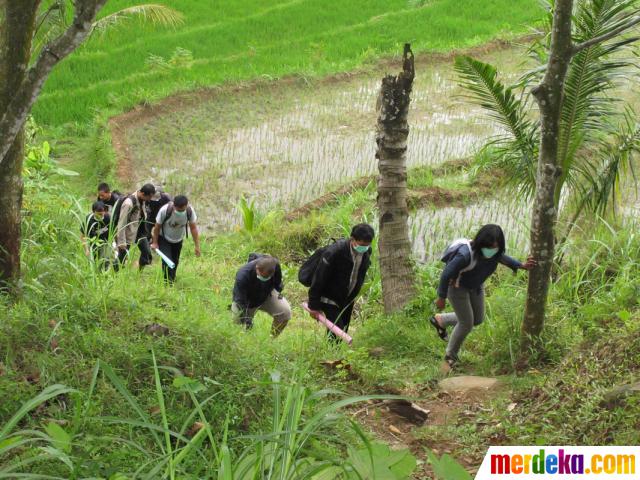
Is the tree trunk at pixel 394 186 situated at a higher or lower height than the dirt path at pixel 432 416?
higher

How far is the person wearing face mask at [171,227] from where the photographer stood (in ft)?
24.1

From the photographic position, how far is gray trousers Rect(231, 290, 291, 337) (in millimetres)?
6035

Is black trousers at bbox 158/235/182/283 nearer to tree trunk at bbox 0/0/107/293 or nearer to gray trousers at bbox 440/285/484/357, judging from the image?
tree trunk at bbox 0/0/107/293

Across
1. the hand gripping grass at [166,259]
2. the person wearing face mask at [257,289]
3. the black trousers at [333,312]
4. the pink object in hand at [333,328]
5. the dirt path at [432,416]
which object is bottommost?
the dirt path at [432,416]

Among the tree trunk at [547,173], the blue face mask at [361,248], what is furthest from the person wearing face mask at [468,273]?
the blue face mask at [361,248]

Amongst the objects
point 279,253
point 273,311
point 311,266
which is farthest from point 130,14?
point 311,266

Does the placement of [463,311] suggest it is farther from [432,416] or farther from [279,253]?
[279,253]

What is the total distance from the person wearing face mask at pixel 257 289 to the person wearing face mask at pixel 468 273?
Result: 3.84ft

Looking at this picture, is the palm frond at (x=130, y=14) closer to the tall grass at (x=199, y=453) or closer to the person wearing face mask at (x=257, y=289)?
the person wearing face mask at (x=257, y=289)

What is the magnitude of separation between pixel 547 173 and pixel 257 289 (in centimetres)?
216

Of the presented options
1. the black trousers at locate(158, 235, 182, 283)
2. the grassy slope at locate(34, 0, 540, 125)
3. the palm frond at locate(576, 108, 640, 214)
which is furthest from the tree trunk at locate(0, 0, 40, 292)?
the grassy slope at locate(34, 0, 540, 125)

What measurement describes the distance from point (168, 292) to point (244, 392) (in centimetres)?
145

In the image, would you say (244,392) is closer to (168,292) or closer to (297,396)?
(297,396)

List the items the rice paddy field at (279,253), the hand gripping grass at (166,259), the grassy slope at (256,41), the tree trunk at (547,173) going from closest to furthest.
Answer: the rice paddy field at (279,253), the tree trunk at (547,173), the hand gripping grass at (166,259), the grassy slope at (256,41)
